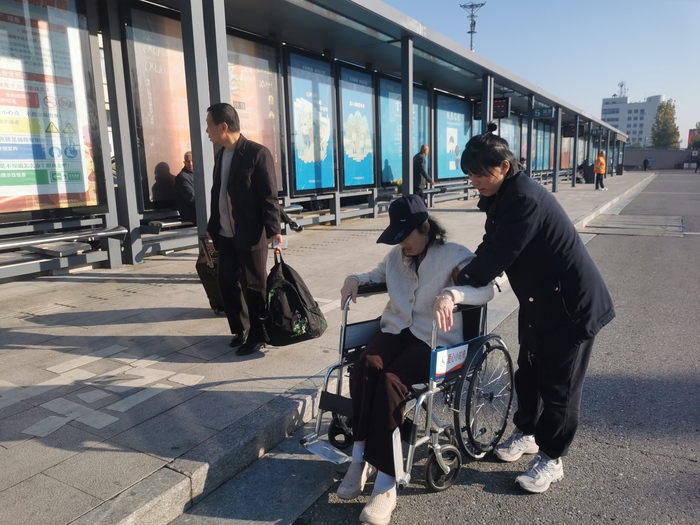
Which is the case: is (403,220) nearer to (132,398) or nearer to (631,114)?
(132,398)

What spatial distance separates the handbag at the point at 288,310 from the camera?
381 centimetres

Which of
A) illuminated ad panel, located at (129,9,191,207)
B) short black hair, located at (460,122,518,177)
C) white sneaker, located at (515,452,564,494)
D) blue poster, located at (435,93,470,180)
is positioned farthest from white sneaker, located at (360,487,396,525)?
blue poster, located at (435,93,470,180)

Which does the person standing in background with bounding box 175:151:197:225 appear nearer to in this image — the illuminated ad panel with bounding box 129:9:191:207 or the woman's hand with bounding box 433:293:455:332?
the illuminated ad panel with bounding box 129:9:191:207

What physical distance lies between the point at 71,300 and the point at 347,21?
613cm

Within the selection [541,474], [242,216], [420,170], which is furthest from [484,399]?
[420,170]

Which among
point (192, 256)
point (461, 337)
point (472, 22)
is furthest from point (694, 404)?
point (472, 22)

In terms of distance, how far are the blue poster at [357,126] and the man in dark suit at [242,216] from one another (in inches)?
309

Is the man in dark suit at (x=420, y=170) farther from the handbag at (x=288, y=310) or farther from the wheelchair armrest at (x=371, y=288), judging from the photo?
the wheelchair armrest at (x=371, y=288)

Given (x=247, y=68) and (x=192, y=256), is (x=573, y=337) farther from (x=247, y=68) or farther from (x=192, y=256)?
(x=247, y=68)

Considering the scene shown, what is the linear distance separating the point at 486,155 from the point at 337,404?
1.43 meters

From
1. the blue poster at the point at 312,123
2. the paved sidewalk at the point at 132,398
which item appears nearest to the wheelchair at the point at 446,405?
the paved sidewalk at the point at 132,398

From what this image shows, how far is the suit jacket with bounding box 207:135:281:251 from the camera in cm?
399

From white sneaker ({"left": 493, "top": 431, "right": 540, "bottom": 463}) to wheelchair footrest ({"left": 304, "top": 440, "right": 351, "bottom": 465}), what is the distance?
34.4 inches

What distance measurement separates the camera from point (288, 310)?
3816 mm
